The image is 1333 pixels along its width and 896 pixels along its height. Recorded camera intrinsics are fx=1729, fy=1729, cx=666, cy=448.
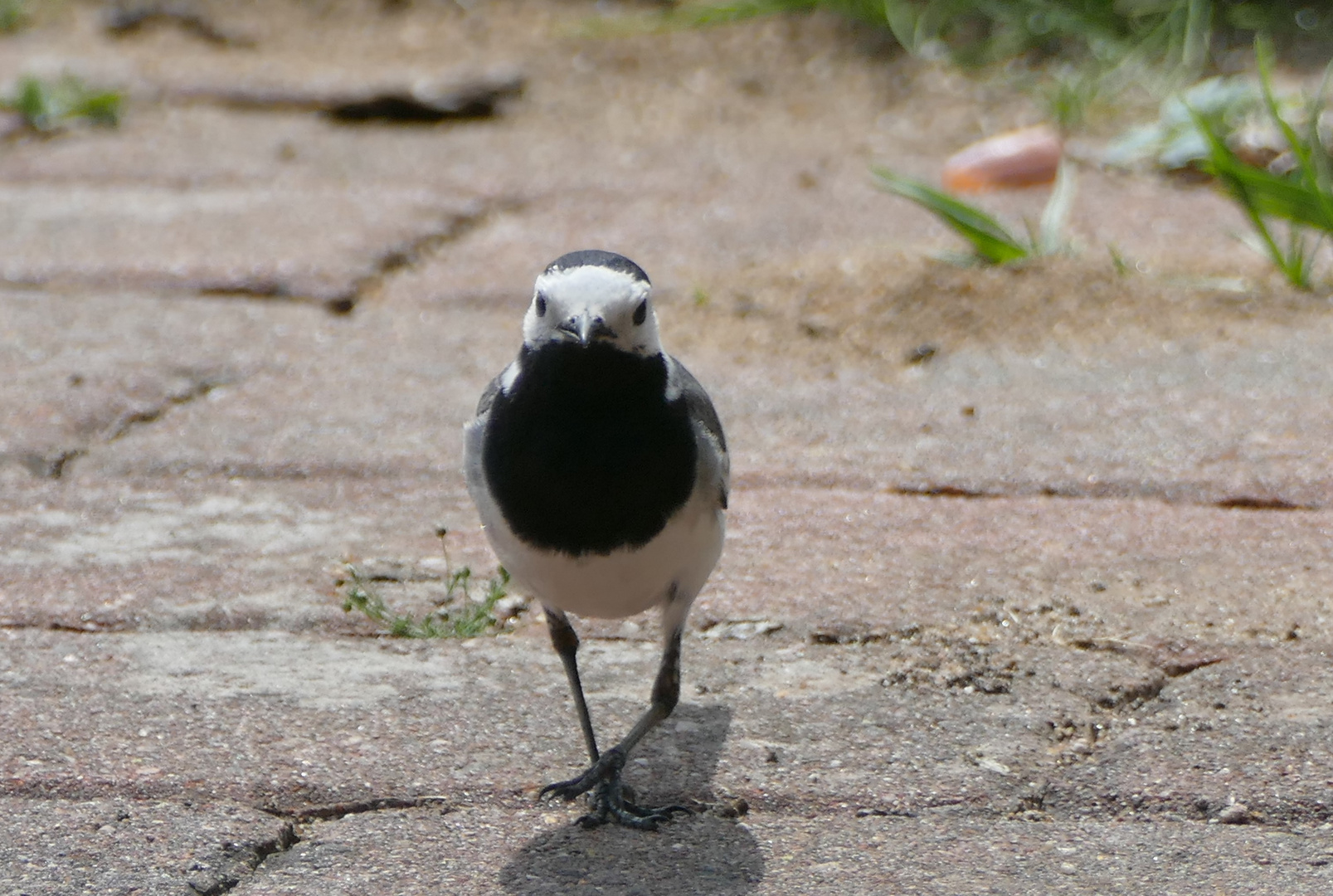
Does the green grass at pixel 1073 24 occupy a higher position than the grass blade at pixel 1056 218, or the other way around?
the green grass at pixel 1073 24

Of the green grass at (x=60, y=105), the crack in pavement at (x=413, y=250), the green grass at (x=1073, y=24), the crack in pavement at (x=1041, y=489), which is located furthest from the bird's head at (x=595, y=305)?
the green grass at (x=60, y=105)

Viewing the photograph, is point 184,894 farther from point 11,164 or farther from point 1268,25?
point 1268,25

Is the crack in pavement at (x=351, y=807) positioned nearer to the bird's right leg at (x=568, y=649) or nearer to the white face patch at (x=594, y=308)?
the bird's right leg at (x=568, y=649)

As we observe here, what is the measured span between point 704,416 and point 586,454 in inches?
15.7

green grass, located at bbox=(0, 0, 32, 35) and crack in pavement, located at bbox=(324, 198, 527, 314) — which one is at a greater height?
green grass, located at bbox=(0, 0, 32, 35)

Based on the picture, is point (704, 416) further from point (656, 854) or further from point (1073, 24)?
point (1073, 24)

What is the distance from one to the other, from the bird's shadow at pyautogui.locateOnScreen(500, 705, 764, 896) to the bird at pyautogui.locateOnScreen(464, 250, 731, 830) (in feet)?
0.14

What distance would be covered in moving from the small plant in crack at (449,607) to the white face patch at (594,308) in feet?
1.79

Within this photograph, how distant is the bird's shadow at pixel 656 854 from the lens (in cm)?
233

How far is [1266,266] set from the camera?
4.79 meters

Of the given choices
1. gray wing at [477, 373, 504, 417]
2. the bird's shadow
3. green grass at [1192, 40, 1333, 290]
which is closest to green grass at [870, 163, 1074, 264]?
green grass at [1192, 40, 1333, 290]

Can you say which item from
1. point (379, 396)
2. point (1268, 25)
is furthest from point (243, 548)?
point (1268, 25)

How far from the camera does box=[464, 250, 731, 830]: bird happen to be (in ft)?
8.42

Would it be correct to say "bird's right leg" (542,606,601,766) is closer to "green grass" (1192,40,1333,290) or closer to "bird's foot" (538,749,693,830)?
"bird's foot" (538,749,693,830)
